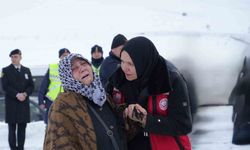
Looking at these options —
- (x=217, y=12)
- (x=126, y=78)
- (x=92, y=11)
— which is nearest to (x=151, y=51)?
(x=126, y=78)

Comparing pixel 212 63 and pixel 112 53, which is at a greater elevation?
pixel 112 53

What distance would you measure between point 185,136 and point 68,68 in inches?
26.1

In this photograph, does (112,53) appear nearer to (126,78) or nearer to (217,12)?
(126,78)

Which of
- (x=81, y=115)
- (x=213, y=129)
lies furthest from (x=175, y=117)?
(x=213, y=129)

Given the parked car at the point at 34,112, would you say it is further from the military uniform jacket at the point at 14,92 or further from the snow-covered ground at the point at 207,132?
the military uniform jacket at the point at 14,92

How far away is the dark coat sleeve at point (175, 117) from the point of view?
2336 millimetres

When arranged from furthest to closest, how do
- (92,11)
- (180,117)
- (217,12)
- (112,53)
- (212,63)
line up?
1. (92,11)
2. (217,12)
3. (212,63)
4. (112,53)
5. (180,117)

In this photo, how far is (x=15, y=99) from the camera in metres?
6.93

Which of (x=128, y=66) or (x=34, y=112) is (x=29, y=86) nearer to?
→ (x=34, y=112)

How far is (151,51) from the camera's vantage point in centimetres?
230

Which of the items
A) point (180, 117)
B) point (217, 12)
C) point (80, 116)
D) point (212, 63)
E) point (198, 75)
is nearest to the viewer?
point (80, 116)

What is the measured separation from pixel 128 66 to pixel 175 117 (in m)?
0.32

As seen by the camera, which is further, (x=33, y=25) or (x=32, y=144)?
(x=33, y=25)

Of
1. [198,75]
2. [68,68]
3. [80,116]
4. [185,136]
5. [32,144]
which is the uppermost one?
[68,68]
